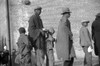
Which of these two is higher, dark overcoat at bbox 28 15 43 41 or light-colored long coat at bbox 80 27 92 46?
dark overcoat at bbox 28 15 43 41

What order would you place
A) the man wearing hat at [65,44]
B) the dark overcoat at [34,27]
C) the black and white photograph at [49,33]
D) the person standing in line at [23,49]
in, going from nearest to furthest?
the man wearing hat at [65,44] < the black and white photograph at [49,33] < the person standing in line at [23,49] < the dark overcoat at [34,27]

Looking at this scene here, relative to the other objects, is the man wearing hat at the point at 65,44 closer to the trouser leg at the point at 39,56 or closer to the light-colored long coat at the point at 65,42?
the light-colored long coat at the point at 65,42

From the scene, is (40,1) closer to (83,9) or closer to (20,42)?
(83,9)

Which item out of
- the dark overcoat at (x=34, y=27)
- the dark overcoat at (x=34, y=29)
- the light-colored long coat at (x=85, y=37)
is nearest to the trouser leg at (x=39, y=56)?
the dark overcoat at (x=34, y=29)

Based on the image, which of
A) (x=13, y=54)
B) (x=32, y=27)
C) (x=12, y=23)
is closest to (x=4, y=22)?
(x=12, y=23)

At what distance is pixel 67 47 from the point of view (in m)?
6.28

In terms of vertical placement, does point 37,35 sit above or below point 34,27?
below

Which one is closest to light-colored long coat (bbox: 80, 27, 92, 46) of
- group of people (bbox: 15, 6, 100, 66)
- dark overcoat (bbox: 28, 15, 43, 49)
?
group of people (bbox: 15, 6, 100, 66)

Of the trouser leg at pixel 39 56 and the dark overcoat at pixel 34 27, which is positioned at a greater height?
the dark overcoat at pixel 34 27

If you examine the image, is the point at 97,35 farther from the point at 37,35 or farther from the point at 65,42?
the point at 37,35

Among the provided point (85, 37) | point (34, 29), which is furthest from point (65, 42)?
point (85, 37)

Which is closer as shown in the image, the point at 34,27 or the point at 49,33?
the point at 34,27

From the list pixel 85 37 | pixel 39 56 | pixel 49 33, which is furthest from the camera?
pixel 85 37

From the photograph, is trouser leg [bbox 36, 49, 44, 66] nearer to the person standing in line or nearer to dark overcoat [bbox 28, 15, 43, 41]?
the person standing in line
